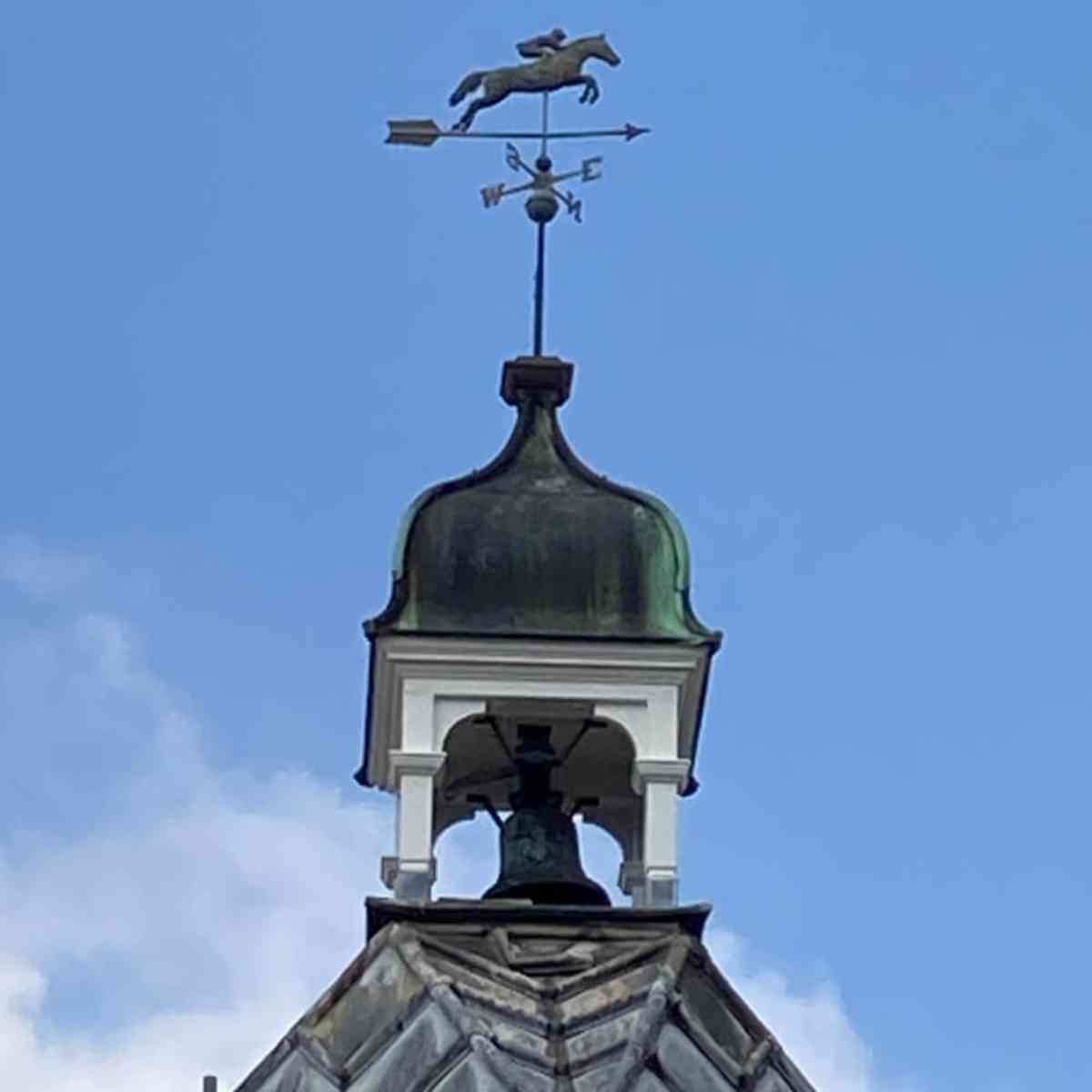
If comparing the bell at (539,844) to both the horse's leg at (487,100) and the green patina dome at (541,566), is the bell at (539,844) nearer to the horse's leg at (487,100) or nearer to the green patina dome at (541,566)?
the green patina dome at (541,566)

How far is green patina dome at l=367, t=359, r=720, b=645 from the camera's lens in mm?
32656

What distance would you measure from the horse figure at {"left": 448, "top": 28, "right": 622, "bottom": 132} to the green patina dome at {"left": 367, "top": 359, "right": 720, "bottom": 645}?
3.16 m

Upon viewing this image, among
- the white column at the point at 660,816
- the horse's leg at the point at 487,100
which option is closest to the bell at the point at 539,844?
the white column at the point at 660,816

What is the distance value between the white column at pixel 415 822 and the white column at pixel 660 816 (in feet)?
4.46

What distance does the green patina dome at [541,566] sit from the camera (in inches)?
1286

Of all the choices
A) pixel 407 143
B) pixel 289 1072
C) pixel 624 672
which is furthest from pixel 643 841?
pixel 407 143

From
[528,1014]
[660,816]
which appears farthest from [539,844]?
[528,1014]

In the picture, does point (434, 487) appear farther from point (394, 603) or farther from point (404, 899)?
point (404, 899)

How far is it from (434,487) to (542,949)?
347 cm

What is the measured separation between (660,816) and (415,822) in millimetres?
1588

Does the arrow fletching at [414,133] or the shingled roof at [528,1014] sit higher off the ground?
the arrow fletching at [414,133]

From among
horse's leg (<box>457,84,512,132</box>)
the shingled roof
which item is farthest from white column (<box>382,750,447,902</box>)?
horse's leg (<box>457,84,512,132</box>)

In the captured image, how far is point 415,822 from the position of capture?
106ft

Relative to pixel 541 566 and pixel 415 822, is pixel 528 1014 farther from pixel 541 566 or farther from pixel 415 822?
pixel 541 566
